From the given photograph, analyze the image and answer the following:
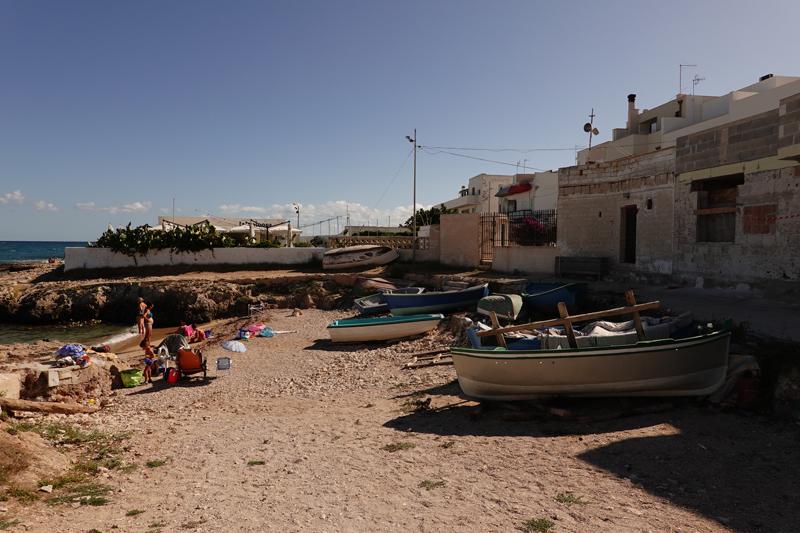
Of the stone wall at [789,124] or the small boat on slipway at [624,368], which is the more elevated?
the stone wall at [789,124]

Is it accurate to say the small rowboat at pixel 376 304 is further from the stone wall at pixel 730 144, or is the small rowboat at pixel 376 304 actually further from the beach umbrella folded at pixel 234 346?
the stone wall at pixel 730 144

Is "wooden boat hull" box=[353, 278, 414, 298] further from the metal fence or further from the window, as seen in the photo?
the window

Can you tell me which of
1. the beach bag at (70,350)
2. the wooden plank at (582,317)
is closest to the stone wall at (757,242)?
the wooden plank at (582,317)

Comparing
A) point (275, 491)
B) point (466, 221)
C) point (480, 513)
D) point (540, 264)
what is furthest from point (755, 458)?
point (466, 221)

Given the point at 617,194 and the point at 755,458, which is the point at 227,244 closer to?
the point at 617,194

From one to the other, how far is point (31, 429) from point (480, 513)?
6.81 meters

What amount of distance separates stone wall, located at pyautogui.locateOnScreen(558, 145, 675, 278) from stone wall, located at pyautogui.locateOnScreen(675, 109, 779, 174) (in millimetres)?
748

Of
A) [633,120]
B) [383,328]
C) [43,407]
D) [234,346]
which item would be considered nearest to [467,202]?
[633,120]

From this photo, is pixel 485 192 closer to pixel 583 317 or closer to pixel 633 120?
pixel 633 120

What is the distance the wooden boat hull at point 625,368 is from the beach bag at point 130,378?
9.04 meters

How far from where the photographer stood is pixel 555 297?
1362 centimetres

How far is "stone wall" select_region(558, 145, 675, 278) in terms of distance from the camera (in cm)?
1438

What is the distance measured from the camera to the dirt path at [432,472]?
4.35 metres

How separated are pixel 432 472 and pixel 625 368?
3.56 m
